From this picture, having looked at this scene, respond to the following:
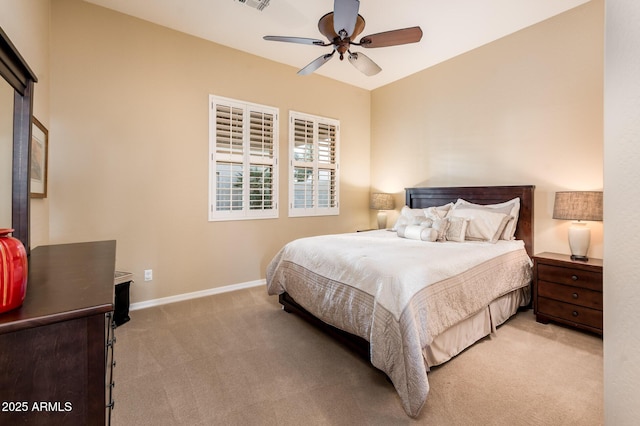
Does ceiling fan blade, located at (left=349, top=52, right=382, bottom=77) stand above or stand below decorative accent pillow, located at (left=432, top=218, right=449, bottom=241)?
above

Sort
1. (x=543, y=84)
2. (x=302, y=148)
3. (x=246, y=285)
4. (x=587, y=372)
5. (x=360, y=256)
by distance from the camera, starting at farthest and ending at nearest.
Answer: (x=302, y=148), (x=246, y=285), (x=543, y=84), (x=360, y=256), (x=587, y=372)

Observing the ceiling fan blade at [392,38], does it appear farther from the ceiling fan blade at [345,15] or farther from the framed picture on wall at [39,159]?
the framed picture on wall at [39,159]

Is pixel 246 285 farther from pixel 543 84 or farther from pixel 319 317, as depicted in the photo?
pixel 543 84

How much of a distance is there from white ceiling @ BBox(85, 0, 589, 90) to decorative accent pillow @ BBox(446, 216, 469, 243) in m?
→ 2.17

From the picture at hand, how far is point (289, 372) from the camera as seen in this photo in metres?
2.08

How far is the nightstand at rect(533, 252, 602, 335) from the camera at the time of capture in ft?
8.21

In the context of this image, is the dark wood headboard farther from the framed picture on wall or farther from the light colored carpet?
the framed picture on wall

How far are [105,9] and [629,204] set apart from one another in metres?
4.31

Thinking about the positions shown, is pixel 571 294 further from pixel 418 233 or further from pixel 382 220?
pixel 382 220

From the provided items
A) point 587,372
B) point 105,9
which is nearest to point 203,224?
point 105,9

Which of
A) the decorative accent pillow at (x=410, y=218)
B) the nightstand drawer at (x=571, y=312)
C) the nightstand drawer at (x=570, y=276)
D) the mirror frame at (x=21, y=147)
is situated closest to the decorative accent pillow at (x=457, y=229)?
the decorative accent pillow at (x=410, y=218)

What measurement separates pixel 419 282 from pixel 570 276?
5.81 feet

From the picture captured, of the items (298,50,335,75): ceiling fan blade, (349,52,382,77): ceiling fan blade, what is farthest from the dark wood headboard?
(298,50,335,75): ceiling fan blade

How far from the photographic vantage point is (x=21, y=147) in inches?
59.5
